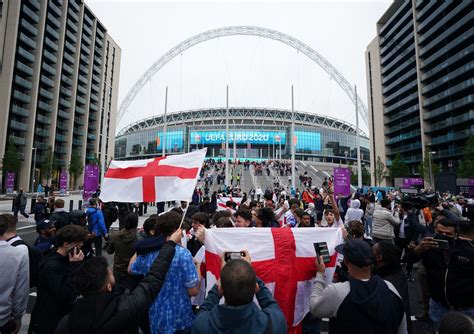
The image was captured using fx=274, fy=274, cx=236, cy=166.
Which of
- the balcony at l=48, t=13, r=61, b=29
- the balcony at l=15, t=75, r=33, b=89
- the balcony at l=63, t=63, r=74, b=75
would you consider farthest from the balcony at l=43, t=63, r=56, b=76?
the balcony at l=48, t=13, r=61, b=29

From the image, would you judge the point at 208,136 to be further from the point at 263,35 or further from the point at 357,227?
the point at 357,227

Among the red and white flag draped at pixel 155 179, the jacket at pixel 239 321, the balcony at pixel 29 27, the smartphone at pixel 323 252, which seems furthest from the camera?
the balcony at pixel 29 27

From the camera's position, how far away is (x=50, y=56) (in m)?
55.0

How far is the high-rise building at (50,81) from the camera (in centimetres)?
4659

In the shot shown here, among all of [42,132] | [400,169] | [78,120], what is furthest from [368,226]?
[78,120]

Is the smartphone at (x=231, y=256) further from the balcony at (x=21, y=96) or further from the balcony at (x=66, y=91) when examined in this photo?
the balcony at (x=66, y=91)

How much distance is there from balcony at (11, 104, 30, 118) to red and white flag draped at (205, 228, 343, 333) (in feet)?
196

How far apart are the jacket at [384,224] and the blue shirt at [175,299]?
5.22m

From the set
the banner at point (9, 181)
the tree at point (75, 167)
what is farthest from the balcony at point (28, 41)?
the banner at point (9, 181)

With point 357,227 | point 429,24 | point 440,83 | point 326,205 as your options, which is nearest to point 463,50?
point 440,83

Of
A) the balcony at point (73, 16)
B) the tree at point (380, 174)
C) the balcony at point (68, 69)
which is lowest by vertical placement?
the tree at point (380, 174)

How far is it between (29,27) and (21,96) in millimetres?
12930

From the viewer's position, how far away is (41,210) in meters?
10.6

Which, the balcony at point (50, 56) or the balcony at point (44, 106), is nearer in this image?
the balcony at point (44, 106)
